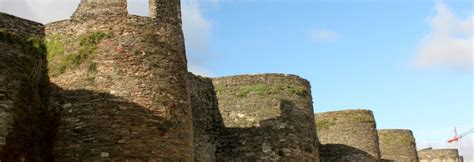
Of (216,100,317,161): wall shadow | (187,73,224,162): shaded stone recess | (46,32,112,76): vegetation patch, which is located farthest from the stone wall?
(216,100,317,161): wall shadow

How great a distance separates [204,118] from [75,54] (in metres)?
9.75

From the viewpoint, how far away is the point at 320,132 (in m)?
40.8

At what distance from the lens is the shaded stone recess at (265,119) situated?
98.5 feet

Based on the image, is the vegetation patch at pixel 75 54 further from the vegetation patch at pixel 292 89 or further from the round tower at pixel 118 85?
the vegetation patch at pixel 292 89

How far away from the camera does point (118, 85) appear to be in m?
20.1

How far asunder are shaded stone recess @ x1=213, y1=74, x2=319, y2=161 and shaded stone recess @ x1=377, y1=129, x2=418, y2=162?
18.3 metres

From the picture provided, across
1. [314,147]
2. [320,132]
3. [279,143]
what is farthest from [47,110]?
[320,132]

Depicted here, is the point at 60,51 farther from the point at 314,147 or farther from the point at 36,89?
the point at 314,147

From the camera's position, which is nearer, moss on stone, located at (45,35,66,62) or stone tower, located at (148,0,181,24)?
moss on stone, located at (45,35,66,62)

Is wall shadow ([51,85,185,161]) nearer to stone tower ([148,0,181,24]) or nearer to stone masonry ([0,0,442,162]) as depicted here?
stone masonry ([0,0,442,162])

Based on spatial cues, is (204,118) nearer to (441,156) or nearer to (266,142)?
(266,142)

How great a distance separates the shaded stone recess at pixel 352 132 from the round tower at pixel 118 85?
755 inches

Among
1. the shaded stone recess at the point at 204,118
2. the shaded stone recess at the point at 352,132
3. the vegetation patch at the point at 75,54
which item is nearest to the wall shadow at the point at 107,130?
the vegetation patch at the point at 75,54

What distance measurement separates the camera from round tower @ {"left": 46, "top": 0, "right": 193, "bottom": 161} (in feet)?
63.9
